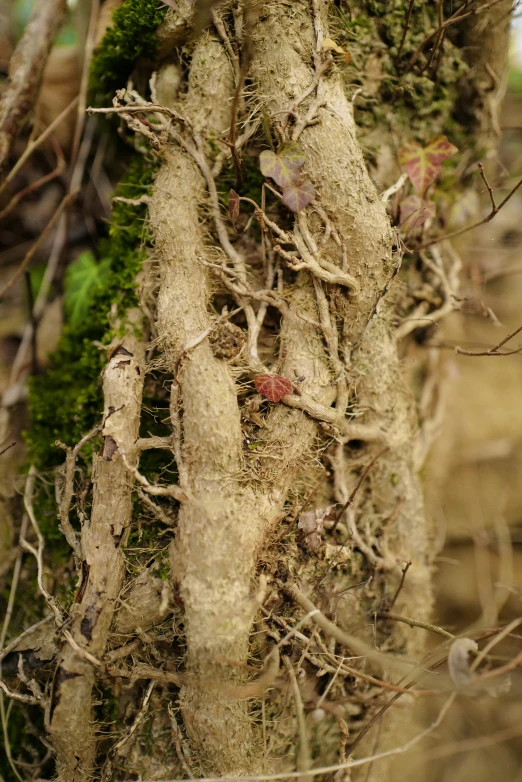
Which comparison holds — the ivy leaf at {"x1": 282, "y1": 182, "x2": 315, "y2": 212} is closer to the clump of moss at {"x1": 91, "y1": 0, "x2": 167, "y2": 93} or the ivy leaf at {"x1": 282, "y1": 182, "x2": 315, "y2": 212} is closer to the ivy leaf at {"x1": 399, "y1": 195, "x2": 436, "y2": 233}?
the ivy leaf at {"x1": 399, "y1": 195, "x2": 436, "y2": 233}

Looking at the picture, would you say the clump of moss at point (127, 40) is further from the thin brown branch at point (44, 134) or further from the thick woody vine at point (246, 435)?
the thin brown branch at point (44, 134)

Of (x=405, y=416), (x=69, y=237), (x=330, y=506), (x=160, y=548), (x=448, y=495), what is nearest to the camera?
(x=160, y=548)

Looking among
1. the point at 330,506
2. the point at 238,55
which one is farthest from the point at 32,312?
the point at 330,506

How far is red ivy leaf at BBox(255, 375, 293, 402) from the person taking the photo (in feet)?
4.88

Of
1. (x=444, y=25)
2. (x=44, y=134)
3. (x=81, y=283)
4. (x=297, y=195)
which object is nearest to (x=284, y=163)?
(x=297, y=195)

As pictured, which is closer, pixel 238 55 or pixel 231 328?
pixel 231 328

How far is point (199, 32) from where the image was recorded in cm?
161

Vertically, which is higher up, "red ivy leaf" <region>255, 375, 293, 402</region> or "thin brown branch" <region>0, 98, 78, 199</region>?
"thin brown branch" <region>0, 98, 78, 199</region>

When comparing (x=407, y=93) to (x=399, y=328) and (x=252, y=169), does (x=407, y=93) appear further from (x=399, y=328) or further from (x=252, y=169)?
(x=399, y=328)

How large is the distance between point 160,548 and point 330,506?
1.85 ft

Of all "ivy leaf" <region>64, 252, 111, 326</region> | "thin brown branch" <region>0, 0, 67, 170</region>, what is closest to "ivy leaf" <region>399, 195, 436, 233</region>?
"ivy leaf" <region>64, 252, 111, 326</region>

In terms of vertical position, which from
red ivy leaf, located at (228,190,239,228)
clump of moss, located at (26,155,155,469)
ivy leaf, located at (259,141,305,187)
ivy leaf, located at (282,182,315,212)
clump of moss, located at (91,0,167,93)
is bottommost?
clump of moss, located at (26,155,155,469)

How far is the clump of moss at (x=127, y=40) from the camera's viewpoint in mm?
1648

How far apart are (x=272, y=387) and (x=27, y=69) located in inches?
61.0
